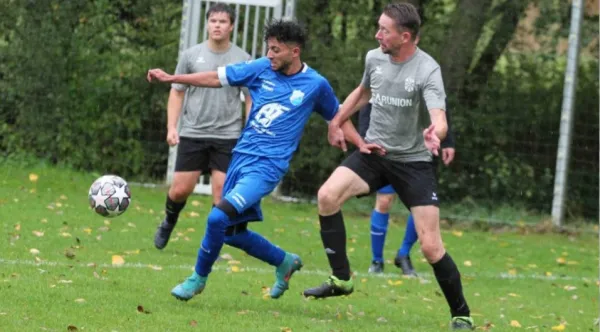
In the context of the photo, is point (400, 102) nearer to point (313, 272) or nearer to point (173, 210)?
point (313, 272)

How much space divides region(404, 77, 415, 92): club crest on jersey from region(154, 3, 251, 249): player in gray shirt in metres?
2.84

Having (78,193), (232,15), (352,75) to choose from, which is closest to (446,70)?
(352,75)

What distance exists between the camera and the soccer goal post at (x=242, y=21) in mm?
15672

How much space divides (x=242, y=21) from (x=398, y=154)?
323 inches

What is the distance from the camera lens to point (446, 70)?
1553 centimetres

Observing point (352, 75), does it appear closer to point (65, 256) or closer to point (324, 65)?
point (324, 65)

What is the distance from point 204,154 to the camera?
10617 millimetres

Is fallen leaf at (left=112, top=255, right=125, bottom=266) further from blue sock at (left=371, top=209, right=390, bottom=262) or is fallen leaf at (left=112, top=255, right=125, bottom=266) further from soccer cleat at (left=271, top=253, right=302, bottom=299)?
blue sock at (left=371, top=209, right=390, bottom=262)

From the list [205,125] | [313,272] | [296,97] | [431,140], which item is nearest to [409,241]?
[313,272]

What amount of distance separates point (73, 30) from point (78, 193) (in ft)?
8.42

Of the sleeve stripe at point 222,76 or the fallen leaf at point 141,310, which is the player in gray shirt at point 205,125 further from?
the fallen leaf at point 141,310

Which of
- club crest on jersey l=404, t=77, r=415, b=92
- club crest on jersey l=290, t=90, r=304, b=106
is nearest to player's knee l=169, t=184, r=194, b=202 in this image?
club crest on jersey l=290, t=90, r=304, b=106

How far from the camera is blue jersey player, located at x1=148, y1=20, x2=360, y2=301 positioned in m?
7.85

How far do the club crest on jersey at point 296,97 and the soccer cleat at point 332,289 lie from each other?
1137mm
